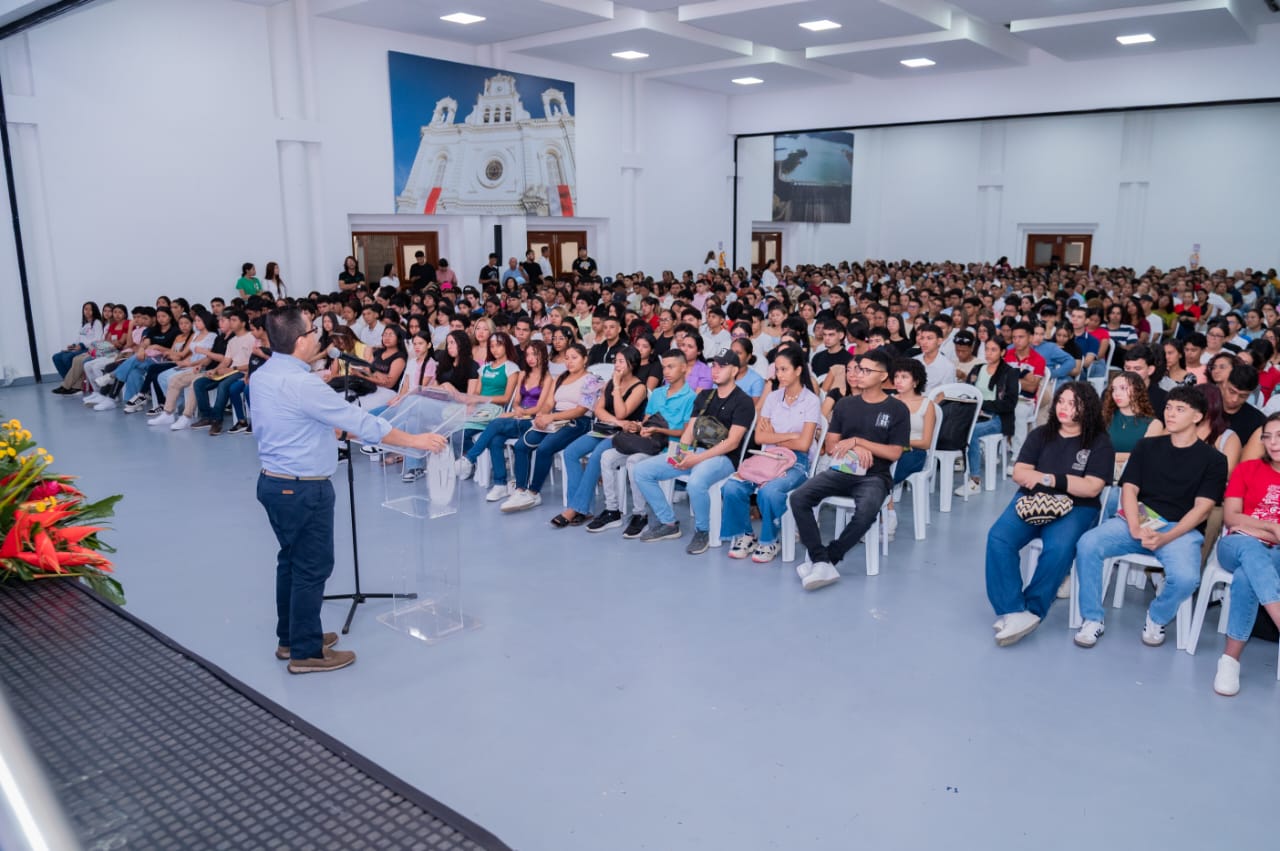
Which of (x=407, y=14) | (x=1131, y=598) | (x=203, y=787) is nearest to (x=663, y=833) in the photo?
(x=203, y=787)

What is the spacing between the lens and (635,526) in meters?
5.45

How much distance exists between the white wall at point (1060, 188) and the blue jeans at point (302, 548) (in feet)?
55.1

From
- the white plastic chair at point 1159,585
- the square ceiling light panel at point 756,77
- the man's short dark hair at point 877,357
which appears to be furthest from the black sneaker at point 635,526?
the square ceiling light panel at point 756,77

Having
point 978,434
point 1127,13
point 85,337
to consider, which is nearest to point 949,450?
point 978,434

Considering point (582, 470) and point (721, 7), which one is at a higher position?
point (721, 7)

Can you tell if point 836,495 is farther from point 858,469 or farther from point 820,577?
point 820,577

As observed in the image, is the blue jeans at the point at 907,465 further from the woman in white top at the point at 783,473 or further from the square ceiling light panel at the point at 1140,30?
the square ceiling light panel at the point at 1140,30

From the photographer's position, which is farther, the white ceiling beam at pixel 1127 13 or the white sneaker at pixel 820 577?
the white ceiling beam at pixel 1127 13

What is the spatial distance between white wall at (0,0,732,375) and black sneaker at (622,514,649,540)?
8.60m

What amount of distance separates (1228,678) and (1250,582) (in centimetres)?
38

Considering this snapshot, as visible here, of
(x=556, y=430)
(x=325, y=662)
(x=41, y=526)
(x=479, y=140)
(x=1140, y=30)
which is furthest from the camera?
(x=479, y=140)

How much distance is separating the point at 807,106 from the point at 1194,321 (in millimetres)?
8252

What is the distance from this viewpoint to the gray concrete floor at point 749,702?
110 inches

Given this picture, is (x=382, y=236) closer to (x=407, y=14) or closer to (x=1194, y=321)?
(x=407, y=14)
